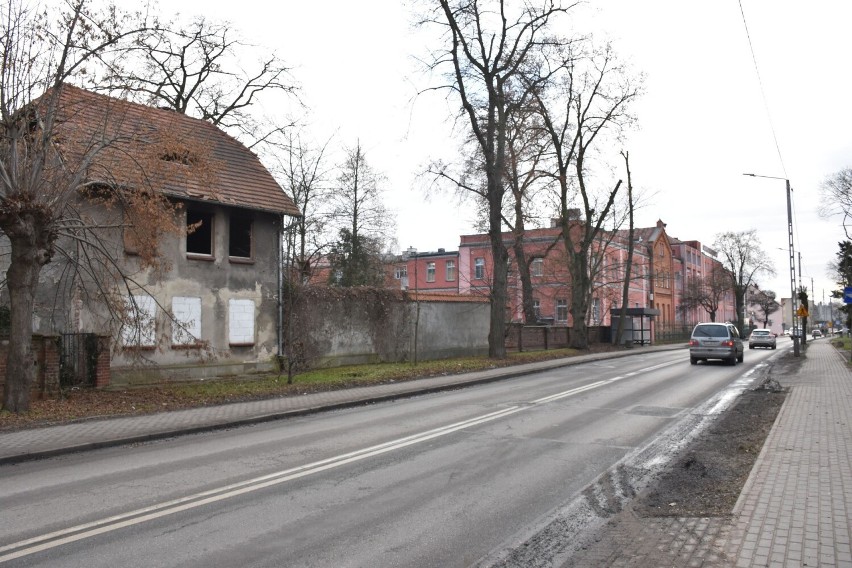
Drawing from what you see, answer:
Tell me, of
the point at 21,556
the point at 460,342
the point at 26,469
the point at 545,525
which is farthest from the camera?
the point at 460,342

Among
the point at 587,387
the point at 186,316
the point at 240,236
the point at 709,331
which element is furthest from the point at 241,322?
the point at 709,331

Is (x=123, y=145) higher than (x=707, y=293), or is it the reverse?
(x=123, y=145)

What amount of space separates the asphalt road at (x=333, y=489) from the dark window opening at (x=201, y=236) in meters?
10.1

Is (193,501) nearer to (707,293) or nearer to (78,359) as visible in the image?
(78,359)

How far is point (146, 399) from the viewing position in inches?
584

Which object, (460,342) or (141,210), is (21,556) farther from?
(460,342)

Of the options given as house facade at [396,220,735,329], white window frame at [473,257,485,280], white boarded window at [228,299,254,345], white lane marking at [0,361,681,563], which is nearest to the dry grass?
white boarded window at [228,299,254,345]

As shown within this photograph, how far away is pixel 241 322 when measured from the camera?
70.4ft

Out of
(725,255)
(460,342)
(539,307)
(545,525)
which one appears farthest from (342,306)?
(725,255)

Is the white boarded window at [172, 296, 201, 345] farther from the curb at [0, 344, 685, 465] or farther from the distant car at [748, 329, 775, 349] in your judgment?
the distant car at [748, 329, 775, 349]

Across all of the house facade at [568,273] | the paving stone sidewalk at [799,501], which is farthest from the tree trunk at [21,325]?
the house facade at [568,273]

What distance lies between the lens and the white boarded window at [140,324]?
1596cm

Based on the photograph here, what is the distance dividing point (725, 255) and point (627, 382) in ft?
228

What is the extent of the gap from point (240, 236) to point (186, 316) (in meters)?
3.44
